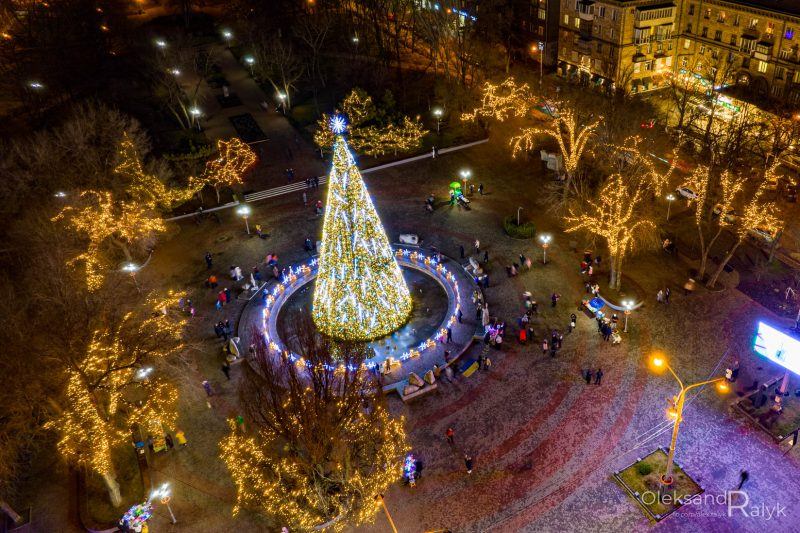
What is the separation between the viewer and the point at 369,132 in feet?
197

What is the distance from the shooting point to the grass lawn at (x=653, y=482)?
93.9 feet

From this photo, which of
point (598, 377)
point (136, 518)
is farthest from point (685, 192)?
point (136, 518)

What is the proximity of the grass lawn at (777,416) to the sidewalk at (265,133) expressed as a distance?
138 ft

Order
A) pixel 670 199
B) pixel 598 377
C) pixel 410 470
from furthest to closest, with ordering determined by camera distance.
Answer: pixel 670 199 < pixel 598 377 < pixel 410 470

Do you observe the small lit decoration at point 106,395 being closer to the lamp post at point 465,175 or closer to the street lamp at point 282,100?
the lamp post at point 465,175

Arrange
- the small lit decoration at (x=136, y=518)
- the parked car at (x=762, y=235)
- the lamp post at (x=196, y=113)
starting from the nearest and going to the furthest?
the small lit decoration at (x=136, y=518)
the parked car at (x=762, y=235)
the lamp post at (x=196, y=113)

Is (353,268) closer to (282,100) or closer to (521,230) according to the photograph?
(521,230)

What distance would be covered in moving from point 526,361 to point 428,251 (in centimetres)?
1383

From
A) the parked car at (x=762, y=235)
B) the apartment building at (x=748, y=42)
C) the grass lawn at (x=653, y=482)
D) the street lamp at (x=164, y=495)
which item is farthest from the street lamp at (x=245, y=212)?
the apartment building at (x=748, y=42)

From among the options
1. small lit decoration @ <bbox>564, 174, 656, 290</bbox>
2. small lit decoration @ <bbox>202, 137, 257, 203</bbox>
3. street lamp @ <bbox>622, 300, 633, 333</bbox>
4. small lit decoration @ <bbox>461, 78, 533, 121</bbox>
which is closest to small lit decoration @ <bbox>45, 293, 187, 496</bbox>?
small lit decoration @ <bbox>202, 137, 257, 203</bbox>

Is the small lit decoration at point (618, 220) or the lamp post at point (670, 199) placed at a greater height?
the small lit decoration at point (618, 220)

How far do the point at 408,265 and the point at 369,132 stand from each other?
1962 cm

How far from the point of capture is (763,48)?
6206cm

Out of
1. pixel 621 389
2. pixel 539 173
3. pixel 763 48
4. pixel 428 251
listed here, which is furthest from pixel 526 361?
pixel 763 48
